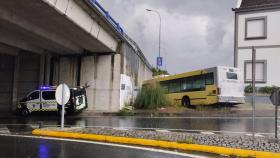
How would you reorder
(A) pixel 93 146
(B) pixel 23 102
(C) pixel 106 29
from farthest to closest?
(B) pixel 23 102 < (C) pixel 106 29 < (A) pixel 93 146

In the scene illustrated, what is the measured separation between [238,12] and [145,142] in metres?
35.7

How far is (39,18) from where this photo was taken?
22.9m

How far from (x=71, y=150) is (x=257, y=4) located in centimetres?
3824

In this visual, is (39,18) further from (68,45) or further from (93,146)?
(93,146)

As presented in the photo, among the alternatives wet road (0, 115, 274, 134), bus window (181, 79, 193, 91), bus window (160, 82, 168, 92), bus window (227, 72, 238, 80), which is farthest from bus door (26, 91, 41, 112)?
bus window (227, 72, 238, 80)

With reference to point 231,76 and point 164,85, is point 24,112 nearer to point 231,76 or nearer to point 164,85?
point 164,85

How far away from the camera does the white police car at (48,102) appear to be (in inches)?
1174

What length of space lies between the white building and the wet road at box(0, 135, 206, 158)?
33616 millimetres

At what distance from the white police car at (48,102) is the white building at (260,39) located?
20.3 meters

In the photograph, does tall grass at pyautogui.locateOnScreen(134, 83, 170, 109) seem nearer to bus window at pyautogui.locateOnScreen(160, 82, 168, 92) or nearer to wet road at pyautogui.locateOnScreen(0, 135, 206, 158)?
bus window at pyautogui.locateOnScreen(160, 82, 168, 92)

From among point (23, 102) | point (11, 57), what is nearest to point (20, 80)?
point (11, 57)

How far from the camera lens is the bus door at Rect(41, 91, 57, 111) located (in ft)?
101

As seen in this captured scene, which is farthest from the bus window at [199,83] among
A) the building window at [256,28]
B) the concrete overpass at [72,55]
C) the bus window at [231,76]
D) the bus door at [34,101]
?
the building window at [256,28]

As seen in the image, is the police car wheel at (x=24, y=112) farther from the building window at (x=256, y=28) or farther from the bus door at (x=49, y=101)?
the building window at (x=256, y=28)
